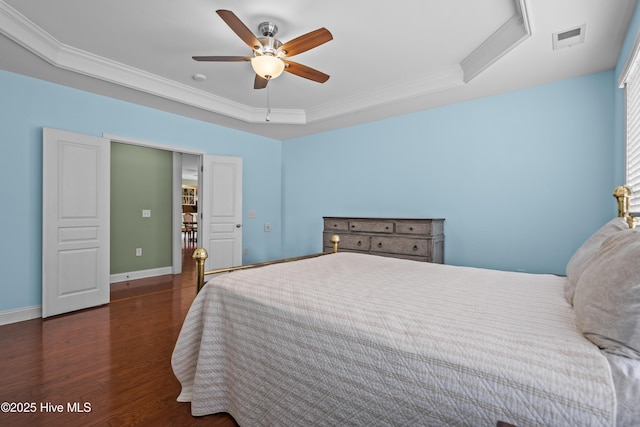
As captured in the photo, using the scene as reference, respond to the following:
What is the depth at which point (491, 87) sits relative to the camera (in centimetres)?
Result: 330

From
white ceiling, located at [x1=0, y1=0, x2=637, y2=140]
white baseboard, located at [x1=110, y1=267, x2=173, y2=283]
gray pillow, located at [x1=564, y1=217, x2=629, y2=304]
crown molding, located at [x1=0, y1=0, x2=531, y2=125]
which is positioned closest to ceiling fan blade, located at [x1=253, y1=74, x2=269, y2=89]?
white ceiling, located at [x1=0, y1=0, x2=637, y2=140]

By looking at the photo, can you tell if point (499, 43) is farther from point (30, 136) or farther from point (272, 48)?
point (30, 136)

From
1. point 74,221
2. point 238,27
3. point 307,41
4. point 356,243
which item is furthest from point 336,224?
point 74,221

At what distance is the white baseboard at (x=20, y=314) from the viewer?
3018 millimetres

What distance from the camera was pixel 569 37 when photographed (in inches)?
93.6

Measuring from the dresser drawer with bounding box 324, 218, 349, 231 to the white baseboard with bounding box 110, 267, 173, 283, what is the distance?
3243 millimetres

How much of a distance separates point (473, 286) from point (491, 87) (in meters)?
2.71

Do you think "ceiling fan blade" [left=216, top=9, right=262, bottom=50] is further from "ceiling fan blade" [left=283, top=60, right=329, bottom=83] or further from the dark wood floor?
the dark wood floor

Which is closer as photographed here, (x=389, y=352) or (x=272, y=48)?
(x=389, y=352)

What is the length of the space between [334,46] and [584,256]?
258 centimetres

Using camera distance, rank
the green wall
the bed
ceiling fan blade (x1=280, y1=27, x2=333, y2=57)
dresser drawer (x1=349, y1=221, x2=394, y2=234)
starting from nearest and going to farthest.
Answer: the bed → ceiling fan blade (x1=280, y1=27, x2=333, y2=57) → dresser drawer (x1=349, y1=221, x2=394, y2=234) → the green wall

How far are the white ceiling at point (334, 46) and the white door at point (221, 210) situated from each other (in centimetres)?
107

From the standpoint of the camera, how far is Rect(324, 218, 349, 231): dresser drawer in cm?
430

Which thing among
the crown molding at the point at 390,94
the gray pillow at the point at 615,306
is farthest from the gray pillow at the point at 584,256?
the crown molding at the point at 390,94
